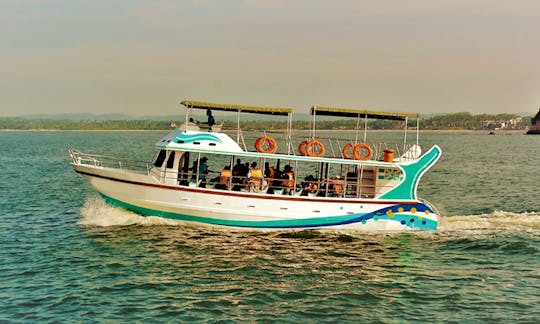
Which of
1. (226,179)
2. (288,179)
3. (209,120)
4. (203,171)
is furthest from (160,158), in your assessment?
(288,179)

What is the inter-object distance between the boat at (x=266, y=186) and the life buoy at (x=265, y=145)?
37 millimetres

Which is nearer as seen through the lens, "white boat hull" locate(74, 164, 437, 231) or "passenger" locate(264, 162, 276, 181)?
"white boat hull" locate(74, 164, 437, 231)

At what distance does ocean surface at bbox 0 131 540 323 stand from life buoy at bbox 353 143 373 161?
2.88 metres

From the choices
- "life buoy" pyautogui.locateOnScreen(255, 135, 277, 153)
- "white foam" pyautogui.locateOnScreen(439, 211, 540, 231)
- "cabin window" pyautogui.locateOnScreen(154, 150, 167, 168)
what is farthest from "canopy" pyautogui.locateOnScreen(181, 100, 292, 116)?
"white foam" pyautogui.locateOnScreen(439, 211, 540, 231)

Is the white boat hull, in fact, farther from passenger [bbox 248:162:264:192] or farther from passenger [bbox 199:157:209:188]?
passenger [bbox 199:157:209:188]

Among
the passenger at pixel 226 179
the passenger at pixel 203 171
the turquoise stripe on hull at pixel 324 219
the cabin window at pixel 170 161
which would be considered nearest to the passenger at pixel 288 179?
the turquoise stripe on hull at pixel 324 219

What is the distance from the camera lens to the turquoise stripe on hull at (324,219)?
20859 millimetres

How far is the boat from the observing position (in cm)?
2066

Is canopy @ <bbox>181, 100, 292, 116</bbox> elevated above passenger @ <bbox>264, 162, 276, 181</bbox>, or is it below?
above

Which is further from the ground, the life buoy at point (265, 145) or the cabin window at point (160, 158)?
the life buoy at point (265, 145)

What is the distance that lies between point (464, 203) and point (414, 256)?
14.0 metres

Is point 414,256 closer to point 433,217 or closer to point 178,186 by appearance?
point 433,217

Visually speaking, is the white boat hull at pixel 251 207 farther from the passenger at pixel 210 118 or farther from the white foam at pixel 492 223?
the passenger at pixel 210 118

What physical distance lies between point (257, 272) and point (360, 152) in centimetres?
732
